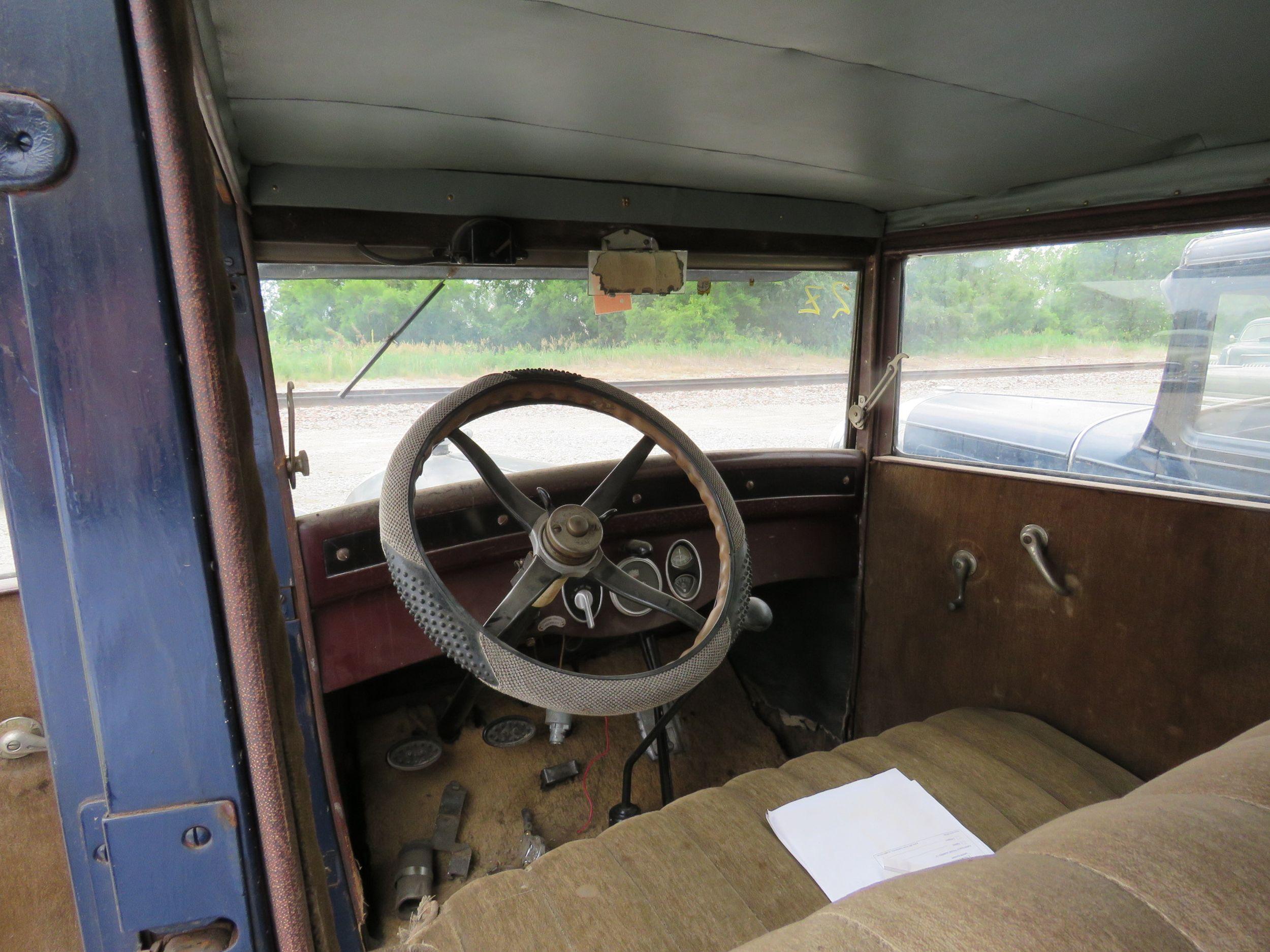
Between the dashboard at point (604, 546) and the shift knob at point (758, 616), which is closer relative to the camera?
the dashboard at point (604, 546)

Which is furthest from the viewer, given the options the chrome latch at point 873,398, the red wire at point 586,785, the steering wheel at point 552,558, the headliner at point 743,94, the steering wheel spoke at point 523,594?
the chrome latch at point 873,398

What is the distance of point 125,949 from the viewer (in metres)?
0.50

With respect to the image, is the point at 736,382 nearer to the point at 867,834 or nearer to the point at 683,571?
the point at 683,571

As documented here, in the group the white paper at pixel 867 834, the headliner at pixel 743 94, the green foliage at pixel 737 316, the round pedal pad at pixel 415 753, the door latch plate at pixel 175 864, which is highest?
the headliner at pixel 743 94

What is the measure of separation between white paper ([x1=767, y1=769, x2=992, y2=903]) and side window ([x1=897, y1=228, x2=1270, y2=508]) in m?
0.88

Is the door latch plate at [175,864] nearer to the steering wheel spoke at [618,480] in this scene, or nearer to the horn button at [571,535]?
the horn button at [571,535]

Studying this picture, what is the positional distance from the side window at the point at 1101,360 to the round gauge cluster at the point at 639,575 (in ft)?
2.91

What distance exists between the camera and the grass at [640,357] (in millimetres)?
1550

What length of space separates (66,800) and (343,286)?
4.19 feet

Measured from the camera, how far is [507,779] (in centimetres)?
216

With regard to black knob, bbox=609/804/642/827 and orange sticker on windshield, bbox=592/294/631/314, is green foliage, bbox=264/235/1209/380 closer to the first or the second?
orange sticker on windshield, bbox=592/294/631/314

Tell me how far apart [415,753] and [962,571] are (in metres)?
1.62

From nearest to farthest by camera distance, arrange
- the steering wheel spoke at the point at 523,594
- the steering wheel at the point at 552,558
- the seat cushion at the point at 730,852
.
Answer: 1. the seat cushion at the point at 730,852
2. the steering wheel at the point at 552,558
3. the steering wheel spoke at the point at 523,594

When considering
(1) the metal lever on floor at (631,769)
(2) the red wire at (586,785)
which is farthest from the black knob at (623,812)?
(2) the red wire at (586,785)
